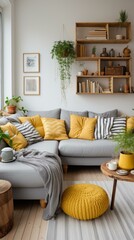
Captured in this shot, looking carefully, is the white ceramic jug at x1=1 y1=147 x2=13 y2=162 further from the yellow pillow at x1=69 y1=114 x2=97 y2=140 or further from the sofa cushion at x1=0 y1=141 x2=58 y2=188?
the yellow pillow at x1=69 y1=114 x2=97 y2=140

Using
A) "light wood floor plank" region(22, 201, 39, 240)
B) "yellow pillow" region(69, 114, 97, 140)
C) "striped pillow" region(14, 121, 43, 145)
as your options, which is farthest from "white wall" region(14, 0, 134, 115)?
"light wood floor plank" region(22, 201, 39, 240)

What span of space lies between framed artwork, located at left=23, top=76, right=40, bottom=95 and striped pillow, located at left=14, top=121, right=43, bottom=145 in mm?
1007

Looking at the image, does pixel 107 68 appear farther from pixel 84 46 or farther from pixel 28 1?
pixel 28 1

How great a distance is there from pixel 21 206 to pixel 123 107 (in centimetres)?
284

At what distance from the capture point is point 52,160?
95.8 inches

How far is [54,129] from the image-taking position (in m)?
3.68

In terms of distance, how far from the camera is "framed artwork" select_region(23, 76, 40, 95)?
14.1 feet

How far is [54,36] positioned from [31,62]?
2.24ft

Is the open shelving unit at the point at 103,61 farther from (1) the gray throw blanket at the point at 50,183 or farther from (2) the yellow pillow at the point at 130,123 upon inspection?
(1) the gray throw blanket at the point at 50,183

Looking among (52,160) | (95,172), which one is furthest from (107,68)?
(52,160)

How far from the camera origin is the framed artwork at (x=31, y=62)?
423 cm

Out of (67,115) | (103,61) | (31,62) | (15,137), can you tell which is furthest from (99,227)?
(31,62)

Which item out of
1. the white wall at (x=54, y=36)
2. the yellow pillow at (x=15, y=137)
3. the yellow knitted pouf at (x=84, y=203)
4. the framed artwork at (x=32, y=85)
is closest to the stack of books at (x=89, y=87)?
the white wall at (x=54, y=36)

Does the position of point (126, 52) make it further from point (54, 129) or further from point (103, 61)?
point (54, 129)
